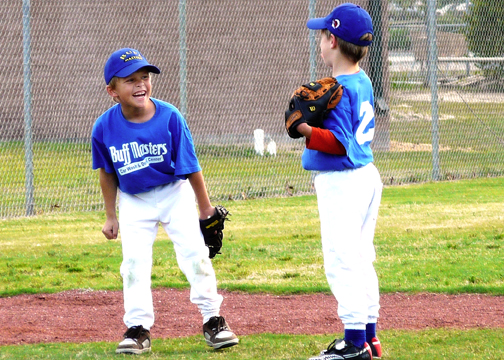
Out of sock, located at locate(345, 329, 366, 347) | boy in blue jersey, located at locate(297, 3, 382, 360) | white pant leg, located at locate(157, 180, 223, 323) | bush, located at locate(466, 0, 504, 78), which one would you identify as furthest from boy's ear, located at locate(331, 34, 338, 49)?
bush, located at locate(466, 0, 504, 78)

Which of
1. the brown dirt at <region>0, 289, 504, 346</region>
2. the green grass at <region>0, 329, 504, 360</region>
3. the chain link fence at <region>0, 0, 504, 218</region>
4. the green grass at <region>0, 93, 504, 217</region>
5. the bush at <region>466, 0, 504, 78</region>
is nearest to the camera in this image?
the green grass at <region>0, 329, 504, 360</region>

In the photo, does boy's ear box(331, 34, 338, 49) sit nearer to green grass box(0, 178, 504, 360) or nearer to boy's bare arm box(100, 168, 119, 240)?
boy's bare arm box(100, 168, 119, 240)

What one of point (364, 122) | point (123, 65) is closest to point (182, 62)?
point (123, 65)

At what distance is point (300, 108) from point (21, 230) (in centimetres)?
560

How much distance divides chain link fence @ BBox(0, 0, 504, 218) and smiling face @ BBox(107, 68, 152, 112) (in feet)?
16.5

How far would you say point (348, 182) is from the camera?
389 cm

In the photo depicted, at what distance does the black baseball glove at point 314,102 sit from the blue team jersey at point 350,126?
0.06 meters

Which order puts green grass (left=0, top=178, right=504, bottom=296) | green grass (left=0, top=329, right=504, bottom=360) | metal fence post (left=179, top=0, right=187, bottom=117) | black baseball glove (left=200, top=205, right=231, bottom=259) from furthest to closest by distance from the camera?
metal fence post (left=179, top=0, right=187, bottom=117) → green grass (left=0, top=178, right=504, bottom=296) → black baseball glove (left=200, top=205, right=231, bottom=259) → green grass (left=0, top=329, right=504, bottom=360)

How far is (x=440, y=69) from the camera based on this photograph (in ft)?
38.5

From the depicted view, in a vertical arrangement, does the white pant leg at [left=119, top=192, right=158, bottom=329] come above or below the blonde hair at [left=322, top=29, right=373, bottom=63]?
below

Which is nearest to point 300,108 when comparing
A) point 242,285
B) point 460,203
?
point 242,285

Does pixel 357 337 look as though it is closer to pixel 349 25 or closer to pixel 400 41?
pixel 349 25

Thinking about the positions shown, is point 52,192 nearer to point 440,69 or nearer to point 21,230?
point 21,230

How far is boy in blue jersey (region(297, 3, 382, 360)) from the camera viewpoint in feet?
12.6
